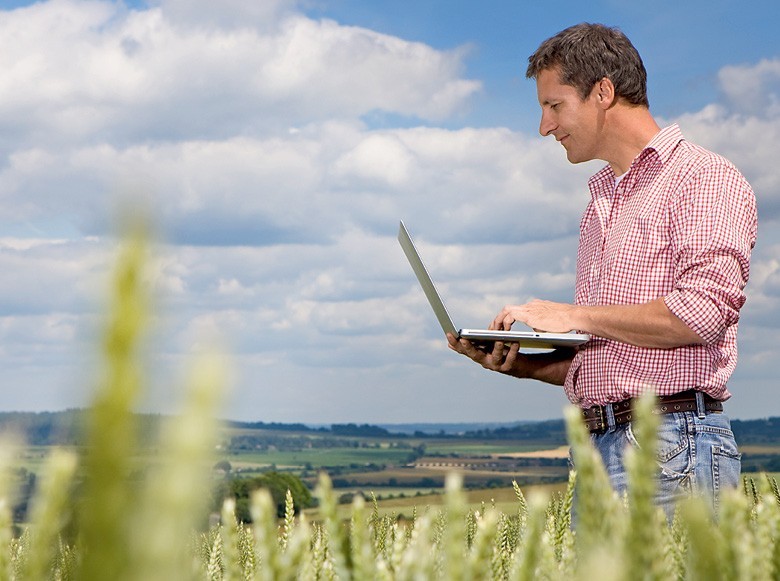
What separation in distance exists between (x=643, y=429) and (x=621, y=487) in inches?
141

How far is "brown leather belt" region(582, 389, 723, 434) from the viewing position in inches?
170

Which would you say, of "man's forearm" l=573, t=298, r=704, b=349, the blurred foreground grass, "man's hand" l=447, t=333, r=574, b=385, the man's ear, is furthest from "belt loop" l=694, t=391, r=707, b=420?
the blurred foreground grass

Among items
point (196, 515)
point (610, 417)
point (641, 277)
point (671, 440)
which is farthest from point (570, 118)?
point (196, 515)

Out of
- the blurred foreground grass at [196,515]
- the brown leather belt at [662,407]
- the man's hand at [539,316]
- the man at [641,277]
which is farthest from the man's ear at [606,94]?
the blurred foreground grass at [196,515]

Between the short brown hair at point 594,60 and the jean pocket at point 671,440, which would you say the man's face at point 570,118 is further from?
the jean pocket at point 671,440

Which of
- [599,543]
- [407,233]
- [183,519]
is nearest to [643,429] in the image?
[599,543]

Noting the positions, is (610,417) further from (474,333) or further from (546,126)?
(546,126)

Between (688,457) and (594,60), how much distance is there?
87.6 inches

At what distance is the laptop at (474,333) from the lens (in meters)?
4.46

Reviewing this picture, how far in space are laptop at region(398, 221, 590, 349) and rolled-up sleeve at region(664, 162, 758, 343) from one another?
2.10ft

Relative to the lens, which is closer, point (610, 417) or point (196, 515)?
point (196, 515)

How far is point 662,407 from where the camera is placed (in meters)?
4.32

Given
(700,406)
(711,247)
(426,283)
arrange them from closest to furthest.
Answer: (711,247)
(700,406)
(426,283)

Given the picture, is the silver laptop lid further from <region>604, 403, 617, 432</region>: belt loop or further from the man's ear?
the man's ear
